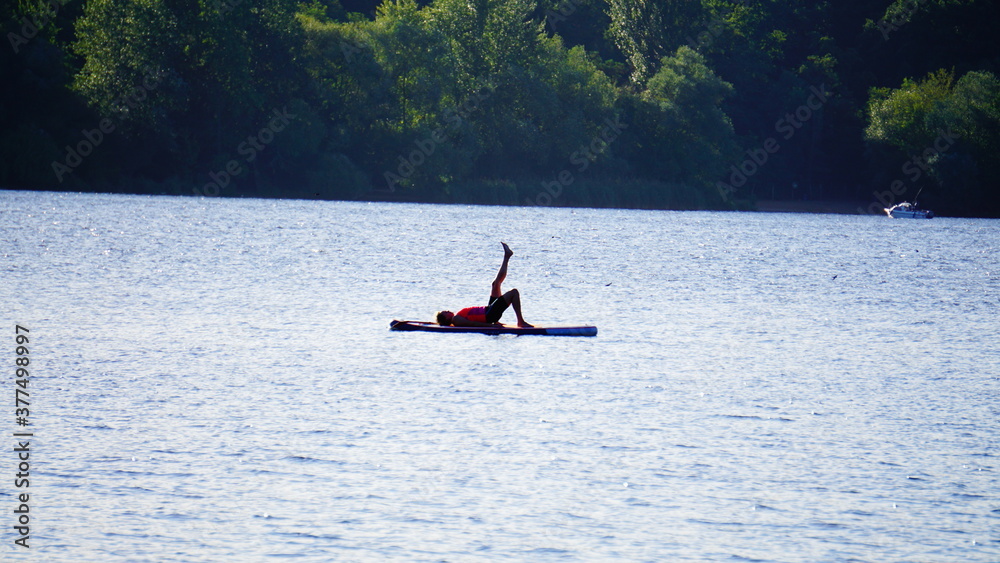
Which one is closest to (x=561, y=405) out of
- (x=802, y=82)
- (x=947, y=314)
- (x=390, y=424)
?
(x=390, y=424)

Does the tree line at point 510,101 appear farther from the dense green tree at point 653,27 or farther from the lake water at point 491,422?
the lake water at point 491,422

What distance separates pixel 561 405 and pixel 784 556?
301 inches

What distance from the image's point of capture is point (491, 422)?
1792 centimetres

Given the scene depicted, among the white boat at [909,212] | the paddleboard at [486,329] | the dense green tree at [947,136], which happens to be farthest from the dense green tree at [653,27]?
the paddleboard at [486,329]

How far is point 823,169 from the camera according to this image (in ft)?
395

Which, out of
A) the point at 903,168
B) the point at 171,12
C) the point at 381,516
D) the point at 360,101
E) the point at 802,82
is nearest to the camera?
the point at 381,516

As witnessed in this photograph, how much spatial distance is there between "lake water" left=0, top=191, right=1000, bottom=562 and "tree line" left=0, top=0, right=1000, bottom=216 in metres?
44.1

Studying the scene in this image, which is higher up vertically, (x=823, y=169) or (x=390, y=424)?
(x=823, y=169)

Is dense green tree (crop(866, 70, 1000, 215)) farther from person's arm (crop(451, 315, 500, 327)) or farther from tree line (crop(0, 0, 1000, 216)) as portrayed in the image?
person's arm (crop(451, 315, 500, 327))

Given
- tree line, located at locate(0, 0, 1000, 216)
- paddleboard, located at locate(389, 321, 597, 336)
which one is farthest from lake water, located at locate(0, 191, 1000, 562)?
tree line, located at locate(0, 0, 1000, 216)

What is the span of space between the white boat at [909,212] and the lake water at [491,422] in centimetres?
6767

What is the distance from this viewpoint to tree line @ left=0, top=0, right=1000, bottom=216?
84.2 meters

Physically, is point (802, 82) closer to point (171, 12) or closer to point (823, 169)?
point (823, 169)

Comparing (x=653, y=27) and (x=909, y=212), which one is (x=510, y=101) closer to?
(x=653, y=27)
